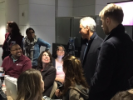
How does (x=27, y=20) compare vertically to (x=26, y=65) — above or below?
above

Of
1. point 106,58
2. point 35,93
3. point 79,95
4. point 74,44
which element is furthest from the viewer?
point 74,44

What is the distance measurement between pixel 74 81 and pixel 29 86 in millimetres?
614

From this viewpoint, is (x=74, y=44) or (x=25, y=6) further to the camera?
(x=25, y=6)

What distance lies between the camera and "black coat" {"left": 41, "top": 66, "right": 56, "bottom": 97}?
9.50ft

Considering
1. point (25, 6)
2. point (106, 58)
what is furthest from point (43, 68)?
point (25, 6)

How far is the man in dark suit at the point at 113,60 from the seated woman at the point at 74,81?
17.1 inches

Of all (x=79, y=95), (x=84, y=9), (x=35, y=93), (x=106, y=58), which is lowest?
(x=79, y=95)

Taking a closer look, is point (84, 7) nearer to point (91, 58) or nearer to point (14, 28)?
point (14, 28)

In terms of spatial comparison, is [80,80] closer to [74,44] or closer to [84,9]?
[74,44]

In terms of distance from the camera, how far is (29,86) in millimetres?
1763

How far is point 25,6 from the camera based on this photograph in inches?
203

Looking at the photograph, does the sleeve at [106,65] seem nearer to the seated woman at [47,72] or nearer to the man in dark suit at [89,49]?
the man in dark suit at [89,49]

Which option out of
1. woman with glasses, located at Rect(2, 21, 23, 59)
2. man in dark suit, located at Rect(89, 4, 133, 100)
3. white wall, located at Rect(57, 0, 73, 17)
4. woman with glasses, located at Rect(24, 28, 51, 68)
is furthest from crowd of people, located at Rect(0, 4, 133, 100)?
white wall, located at Rect(57, 0, 73, 17)

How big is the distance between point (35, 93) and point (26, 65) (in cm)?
154
